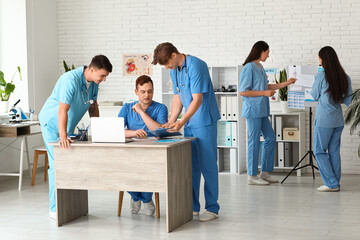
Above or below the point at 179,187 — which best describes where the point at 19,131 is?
above

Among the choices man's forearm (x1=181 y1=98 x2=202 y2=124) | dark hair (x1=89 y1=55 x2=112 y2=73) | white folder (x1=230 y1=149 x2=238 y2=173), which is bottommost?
white folder (x1=230 y1=149 x2=238 y2=173)

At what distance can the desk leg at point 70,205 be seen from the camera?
4.89 m

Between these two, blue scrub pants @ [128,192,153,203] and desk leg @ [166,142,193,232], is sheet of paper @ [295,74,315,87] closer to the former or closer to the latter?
desk leg @ [166,142,193,232]

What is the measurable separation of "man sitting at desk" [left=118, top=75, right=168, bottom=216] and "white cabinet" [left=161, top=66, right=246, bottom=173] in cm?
267

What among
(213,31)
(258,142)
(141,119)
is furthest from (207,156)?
(213,31)

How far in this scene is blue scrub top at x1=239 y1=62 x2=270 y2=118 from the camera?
256 inches

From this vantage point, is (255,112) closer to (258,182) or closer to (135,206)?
(258,182)

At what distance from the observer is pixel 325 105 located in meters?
6.11

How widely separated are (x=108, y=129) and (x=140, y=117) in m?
0.62

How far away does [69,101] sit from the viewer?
4805mm

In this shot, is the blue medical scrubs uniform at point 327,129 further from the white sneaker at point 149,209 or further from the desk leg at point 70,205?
the desk leg at point 70,205

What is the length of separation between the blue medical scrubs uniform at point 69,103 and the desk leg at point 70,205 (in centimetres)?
18

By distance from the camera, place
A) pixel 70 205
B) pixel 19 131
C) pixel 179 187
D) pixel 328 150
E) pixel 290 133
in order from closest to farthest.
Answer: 1. pixel 179 187
2. pixel 70 205
3. pixel 328 150
4. pixel 19 131
5. pixel 290 133

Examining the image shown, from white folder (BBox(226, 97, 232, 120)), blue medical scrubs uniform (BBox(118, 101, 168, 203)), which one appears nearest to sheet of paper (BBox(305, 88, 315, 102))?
white folder (BBox(226, 97, 232, 120))
